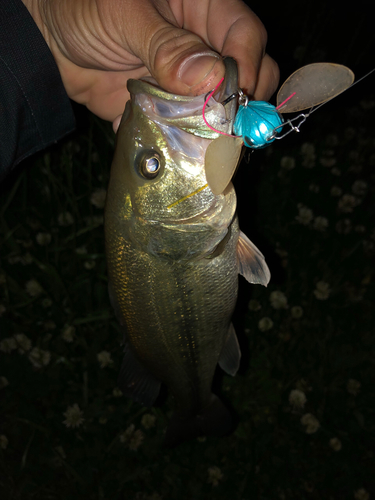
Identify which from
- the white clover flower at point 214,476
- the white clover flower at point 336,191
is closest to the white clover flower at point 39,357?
the white clover flower at point 214,476

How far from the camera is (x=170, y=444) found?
7.26 feet

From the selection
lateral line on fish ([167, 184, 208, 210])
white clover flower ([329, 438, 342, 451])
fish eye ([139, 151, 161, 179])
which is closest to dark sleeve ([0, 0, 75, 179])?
fish eye ([139, 151, 161, 179])

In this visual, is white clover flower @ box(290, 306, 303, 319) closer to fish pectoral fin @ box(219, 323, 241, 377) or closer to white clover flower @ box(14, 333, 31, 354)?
fish pectoral fin @ box(219, 323, 241, 377)

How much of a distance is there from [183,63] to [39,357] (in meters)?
2.79

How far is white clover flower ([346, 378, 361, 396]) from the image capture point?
3.27 m

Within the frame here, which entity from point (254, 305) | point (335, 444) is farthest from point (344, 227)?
point (335, 444)

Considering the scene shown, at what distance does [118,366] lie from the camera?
3150mm

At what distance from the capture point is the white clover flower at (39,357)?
305cm

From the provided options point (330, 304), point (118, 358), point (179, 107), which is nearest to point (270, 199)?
point (330, 304)

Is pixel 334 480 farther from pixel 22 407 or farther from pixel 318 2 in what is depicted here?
pixel 318 2

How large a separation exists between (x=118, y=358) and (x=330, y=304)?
214cm

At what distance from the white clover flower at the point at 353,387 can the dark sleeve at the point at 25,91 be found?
324 cm

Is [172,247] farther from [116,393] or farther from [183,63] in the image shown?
[116,393]

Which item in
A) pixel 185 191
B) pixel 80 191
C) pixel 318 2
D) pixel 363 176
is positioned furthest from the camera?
pixel 318 2
